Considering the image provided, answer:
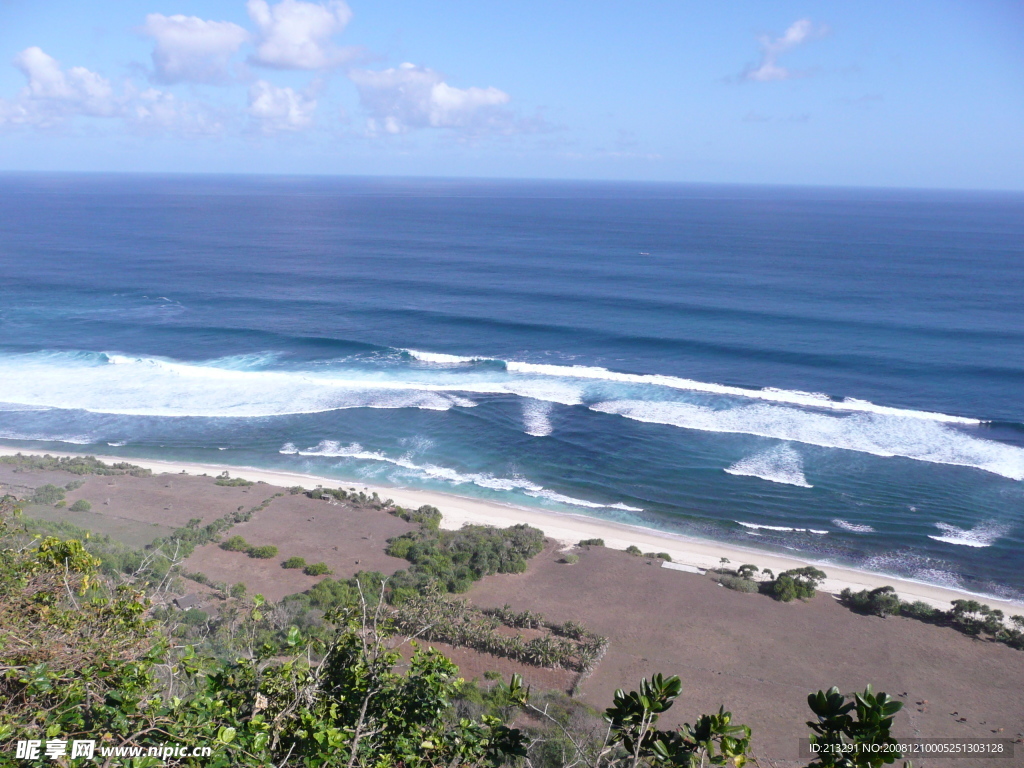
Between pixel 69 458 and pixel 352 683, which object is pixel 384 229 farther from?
pixel 352 683

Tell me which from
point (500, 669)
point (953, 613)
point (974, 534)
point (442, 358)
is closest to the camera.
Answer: point (500, 669)

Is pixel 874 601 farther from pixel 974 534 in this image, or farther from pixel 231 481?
pixel 231 481

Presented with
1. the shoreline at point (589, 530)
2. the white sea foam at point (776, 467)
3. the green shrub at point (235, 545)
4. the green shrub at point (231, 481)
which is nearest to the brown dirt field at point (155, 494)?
the green shrub at point (231, 481)

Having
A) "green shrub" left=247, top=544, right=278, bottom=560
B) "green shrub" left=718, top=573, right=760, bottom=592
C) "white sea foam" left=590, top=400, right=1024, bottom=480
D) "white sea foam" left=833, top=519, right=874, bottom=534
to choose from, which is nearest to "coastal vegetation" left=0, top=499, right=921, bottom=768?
"green shrub" left=247, top=544, right=278, bottom=560

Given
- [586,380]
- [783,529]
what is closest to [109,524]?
[783,529]

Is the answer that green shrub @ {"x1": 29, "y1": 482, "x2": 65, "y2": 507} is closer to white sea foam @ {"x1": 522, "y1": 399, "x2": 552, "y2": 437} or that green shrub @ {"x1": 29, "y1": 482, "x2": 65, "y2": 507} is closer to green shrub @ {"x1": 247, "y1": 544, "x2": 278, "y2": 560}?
green shrub @ {"x1": 247, "y1": 544, "x2": 278, "y2": 560}
